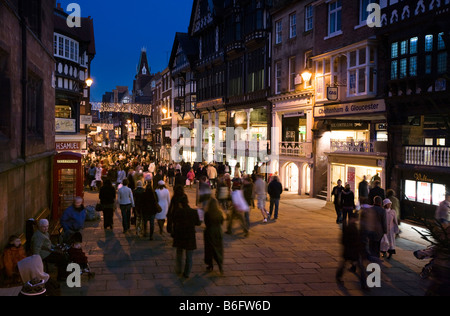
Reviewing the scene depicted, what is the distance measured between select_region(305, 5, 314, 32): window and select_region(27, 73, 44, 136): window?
17094 mm

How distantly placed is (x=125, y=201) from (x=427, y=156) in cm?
1159

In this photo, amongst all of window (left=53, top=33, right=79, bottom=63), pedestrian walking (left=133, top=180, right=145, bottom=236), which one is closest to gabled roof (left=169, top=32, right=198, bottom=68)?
window (left=53, top=33, right=79, bottom=63)

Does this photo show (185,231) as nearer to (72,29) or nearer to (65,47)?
(65,47)

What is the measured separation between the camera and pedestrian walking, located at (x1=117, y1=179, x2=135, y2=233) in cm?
1309

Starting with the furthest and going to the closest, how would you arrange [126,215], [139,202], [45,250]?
[126,215] < [139,202] < [45,250]

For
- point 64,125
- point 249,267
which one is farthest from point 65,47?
point 249,267

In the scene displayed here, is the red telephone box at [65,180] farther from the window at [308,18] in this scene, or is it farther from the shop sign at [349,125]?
the window at [308,18]

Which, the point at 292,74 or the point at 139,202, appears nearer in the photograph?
the point at 139,202

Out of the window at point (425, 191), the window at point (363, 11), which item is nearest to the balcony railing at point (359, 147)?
the window at point (425, 191)

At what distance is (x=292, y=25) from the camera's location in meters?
27.8

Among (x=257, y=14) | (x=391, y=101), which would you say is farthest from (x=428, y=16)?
(x=257, y=14)
